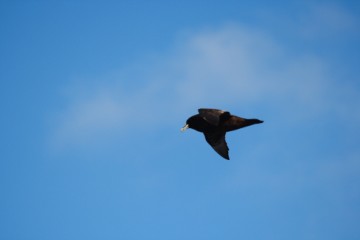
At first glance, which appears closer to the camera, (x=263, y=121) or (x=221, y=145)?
(x=263, y=121)

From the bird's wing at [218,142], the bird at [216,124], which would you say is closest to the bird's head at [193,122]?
the bird at [216,124]

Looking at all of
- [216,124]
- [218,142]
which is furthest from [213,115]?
[218,142]

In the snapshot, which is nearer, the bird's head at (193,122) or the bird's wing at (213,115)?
the bird's wing at (213,115)

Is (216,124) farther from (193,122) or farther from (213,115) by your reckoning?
(193,122)

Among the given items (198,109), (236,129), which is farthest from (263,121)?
(198,109)

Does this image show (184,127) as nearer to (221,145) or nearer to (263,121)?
(221,145)

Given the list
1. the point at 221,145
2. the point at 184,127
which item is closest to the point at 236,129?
the point at 221,145

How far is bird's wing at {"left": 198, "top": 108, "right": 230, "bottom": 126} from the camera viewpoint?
1830cm

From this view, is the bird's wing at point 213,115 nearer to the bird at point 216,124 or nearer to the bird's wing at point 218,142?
the bird at point 216,124

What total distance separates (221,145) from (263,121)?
221 centimetres

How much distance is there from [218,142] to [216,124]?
57.6 inches

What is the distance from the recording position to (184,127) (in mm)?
19656

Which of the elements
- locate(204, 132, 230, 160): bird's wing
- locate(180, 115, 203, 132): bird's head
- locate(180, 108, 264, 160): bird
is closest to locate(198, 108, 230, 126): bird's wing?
locate(180, 108, 264, 160): bird

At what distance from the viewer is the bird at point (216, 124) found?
60.6 feet
